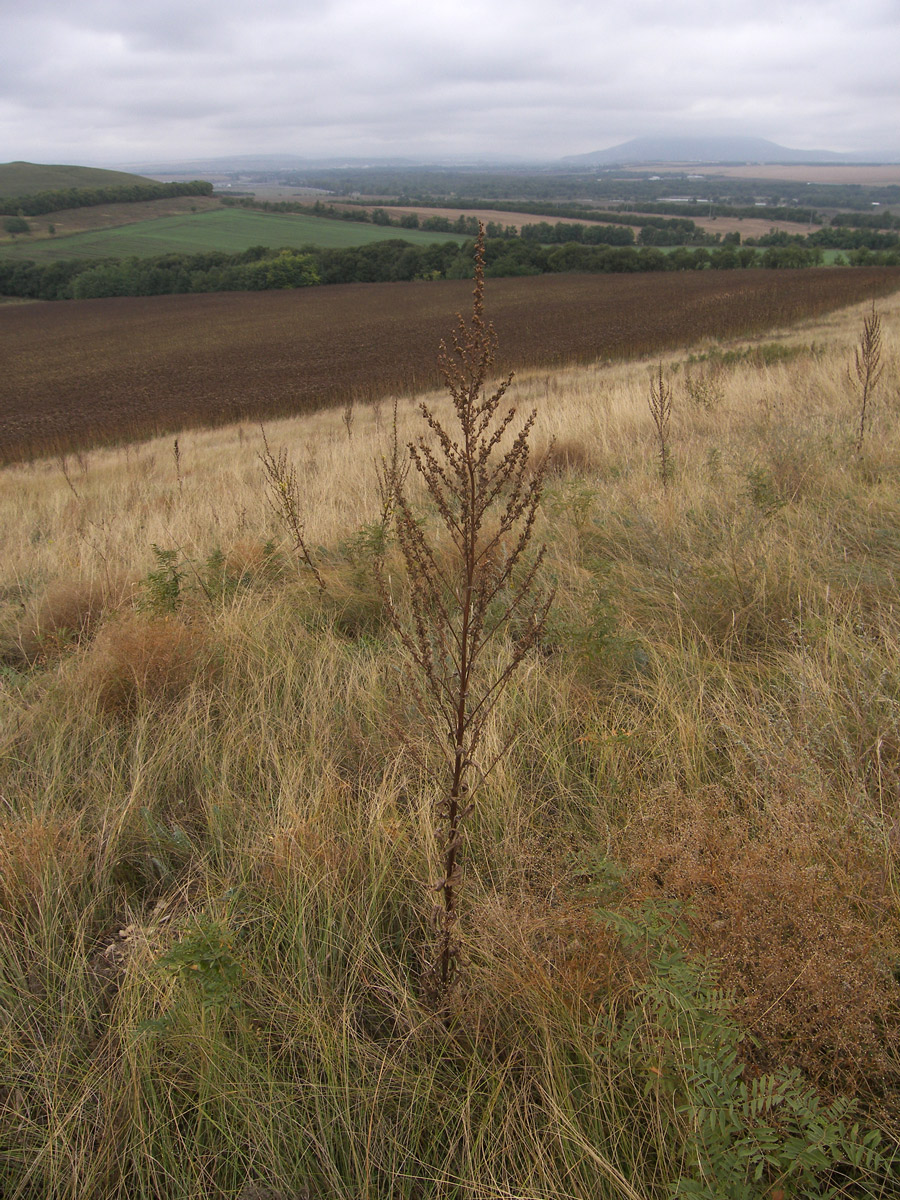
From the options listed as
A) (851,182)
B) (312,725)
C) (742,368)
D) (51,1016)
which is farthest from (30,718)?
(851,182)

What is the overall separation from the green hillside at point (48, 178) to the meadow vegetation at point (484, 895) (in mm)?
121852

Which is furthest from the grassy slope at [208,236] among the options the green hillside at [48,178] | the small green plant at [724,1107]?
the small green plant at [724,1107]

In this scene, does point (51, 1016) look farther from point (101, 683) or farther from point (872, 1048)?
point (872, 1048)

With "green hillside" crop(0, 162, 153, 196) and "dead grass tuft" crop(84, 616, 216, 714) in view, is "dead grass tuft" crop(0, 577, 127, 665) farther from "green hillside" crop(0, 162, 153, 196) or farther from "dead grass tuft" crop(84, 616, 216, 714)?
"green hillside" crop(0, 162, 153, 196)

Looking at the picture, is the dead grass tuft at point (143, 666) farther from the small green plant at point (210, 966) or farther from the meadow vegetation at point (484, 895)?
the small green plant at point (210, 966)

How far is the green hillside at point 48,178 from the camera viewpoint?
97875 millimetres

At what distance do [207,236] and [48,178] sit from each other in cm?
5800

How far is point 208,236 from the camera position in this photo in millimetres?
70312

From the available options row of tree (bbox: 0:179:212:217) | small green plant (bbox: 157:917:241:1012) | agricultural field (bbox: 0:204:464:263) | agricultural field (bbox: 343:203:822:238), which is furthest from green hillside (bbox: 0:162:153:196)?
small green plant (bbox: 157:917:241:1012)

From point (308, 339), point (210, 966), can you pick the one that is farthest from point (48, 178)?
point (210, 966)

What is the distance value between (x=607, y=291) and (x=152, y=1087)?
145ft

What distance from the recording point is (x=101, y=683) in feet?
9.36

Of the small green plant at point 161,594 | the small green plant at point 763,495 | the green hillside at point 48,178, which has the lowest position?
the small green plant at point 161,594

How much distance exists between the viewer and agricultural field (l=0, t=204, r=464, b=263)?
63.5 meters
